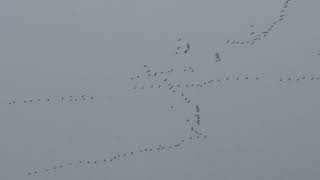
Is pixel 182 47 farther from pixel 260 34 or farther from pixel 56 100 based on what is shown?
pixel 56 100

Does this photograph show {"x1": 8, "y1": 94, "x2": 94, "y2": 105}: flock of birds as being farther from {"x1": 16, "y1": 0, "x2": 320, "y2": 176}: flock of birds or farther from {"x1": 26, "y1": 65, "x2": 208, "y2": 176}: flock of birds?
{"x1": 26, "y1": 65, "x2": 208, "y2": 176}: flock of birds

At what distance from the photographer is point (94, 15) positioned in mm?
855

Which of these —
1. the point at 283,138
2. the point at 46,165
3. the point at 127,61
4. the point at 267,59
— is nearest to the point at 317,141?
the point at 283,138

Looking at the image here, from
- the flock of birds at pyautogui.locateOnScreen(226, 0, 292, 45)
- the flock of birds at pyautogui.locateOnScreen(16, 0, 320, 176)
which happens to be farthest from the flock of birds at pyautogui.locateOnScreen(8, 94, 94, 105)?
the flock of birds at pyautogui.locateOnScreen(226, 0, 292, 45)

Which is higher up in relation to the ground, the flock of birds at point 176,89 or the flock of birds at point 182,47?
the flock of birds at point 182,47

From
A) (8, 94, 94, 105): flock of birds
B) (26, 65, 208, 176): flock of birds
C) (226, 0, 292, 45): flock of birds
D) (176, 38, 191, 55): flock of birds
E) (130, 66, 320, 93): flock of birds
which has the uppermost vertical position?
(226, 0, 292, 45): flock of birds

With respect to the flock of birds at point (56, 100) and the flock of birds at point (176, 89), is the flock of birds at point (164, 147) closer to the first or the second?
the flock of birds at point (176, 89)

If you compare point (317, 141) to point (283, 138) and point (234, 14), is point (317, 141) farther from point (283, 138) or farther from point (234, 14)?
point (234, 14)

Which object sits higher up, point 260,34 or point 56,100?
point 260,34

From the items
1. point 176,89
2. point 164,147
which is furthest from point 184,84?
point 164,147

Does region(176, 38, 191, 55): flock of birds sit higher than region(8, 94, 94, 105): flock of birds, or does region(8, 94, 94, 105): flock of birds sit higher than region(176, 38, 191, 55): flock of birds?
region(176, 38, 191, 55): flock of birds

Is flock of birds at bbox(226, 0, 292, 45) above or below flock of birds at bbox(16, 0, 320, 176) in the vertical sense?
above

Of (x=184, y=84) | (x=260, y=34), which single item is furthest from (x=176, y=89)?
(x=260, y=34)

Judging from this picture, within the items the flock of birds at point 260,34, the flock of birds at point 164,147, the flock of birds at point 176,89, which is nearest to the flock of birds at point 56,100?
the flock of birds at point 176,89
